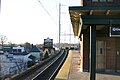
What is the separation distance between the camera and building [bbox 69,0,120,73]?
1162 centimetres

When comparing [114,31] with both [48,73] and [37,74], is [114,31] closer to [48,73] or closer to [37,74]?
[37,74]

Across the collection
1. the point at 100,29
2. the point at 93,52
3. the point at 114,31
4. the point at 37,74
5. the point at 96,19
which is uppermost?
the point at 100,29

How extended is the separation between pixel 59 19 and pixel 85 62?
7005 cm

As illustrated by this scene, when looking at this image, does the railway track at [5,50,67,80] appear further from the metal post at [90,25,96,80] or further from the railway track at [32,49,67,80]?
the metal post at [90,25,96,80]

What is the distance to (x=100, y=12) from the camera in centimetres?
1193

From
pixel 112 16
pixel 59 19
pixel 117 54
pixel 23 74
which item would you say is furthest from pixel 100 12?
pixel 59 19

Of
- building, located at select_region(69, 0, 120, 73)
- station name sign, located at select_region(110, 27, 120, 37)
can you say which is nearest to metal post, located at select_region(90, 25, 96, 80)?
building, located at select_region(69, 0, 120, 73)

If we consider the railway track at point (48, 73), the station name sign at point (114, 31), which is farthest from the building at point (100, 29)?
the railway track at point (48, 73)

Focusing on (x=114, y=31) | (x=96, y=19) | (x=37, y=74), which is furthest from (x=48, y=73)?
(x=114, y=31)

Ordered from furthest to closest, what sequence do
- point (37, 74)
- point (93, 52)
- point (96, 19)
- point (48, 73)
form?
point (48, 73), point (37, 74), point (93, 52), point (96, 19)

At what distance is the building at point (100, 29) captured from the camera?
1162 centimetres

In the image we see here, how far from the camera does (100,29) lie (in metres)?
20.8

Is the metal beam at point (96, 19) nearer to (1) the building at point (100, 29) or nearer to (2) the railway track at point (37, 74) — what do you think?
(1) the building at point (100, 29)

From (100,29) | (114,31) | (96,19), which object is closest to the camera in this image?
(114,31)
